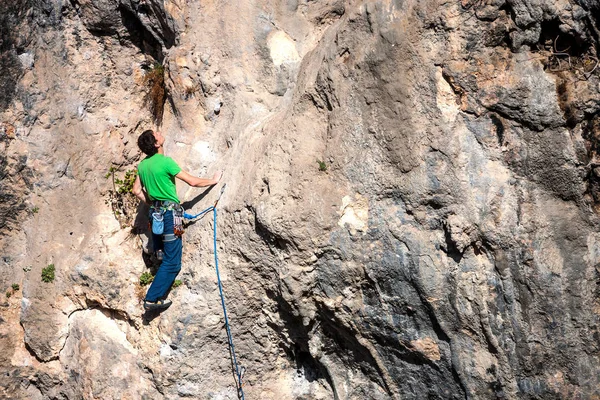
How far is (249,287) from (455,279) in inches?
86.5

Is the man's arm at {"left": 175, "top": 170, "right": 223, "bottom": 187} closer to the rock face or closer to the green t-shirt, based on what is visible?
the green t-shirt

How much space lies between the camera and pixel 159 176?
679cm

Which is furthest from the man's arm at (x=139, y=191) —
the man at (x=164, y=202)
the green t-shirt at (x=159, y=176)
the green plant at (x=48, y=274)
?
the green plant at (x=48, y=274)

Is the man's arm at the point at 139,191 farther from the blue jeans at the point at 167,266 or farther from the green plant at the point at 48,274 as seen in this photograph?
the green plant at the point at 48,274

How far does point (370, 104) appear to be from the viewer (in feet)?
20.3

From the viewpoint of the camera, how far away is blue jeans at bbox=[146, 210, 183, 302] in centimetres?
Answer: 687

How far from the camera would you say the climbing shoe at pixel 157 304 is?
6.97 metres

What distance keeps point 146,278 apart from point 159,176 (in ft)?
4.17

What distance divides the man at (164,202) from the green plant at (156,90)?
1201 millimetres

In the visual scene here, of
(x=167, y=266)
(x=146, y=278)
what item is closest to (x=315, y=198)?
(x=167, y=266)

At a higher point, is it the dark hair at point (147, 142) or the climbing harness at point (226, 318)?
the dark hair at point (147, 142)

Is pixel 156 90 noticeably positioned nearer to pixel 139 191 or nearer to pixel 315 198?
pixel 139 191

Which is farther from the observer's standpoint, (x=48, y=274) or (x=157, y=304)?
(x=48, y=274)

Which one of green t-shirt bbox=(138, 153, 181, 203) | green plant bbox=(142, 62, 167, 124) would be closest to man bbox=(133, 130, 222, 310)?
green t-shirt bbox=(138, 153, 181, 203)
